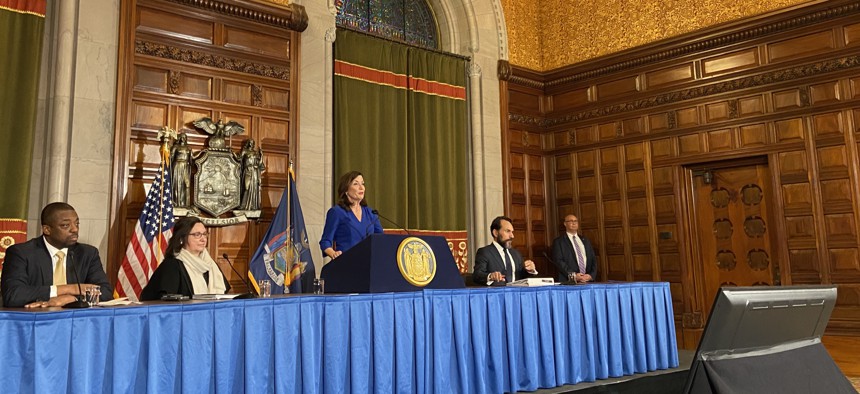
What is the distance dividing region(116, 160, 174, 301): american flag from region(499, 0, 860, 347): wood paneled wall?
426cm

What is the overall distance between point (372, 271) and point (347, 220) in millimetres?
968

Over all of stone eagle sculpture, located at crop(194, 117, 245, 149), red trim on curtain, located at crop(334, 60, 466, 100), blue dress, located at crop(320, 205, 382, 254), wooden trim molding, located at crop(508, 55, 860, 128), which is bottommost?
blue dress, located at crop(320, 205, 382, 254)

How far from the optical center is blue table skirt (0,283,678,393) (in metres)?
2.14

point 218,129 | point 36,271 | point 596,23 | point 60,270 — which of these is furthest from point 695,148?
point 36,271

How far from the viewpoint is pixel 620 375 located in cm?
390

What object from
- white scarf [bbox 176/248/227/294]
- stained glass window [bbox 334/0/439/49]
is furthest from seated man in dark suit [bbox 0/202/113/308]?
stained glass window [bbox 334/0/439/49]

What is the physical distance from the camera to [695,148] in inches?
289

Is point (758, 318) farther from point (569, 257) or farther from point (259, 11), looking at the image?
point (569, 257)

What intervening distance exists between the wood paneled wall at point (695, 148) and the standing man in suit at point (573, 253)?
607 millimetres

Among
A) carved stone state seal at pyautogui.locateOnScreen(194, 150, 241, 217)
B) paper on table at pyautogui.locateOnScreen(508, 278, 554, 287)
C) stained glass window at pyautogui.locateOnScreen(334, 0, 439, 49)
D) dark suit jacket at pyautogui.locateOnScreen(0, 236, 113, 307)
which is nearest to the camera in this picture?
dark suit jacket at pyautogui.locateOnScreen(0, 236, 113, 307)

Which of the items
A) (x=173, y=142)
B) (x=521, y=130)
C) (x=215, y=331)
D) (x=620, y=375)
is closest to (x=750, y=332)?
(x=215, y=331)

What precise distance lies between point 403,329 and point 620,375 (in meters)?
1.61

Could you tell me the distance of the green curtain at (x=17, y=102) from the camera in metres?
4.76

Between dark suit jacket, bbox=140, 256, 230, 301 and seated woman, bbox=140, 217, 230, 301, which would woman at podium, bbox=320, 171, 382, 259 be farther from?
dark suit jacket, bbox=140, 256, 230, 301
